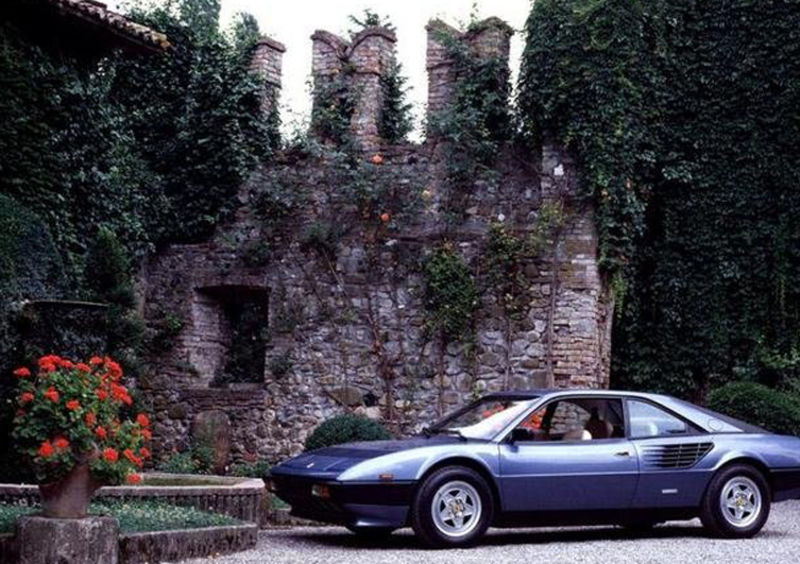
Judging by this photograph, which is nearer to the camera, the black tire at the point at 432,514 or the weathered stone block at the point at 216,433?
the black tire at the point at 432,514

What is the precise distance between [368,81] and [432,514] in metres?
8.89

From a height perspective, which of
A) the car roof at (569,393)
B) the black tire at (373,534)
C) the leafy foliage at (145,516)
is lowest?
the black tire at (373,534)

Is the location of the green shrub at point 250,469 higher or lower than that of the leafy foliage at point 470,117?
lower

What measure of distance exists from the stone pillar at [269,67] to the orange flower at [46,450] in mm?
10408

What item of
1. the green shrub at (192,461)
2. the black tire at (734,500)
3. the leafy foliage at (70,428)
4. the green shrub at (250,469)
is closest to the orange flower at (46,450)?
the leafy foliage at (70,428)

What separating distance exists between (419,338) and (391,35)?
4.33 meters

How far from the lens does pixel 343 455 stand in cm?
969

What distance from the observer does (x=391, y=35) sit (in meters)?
17.0

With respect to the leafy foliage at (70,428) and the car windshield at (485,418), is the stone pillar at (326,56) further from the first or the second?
the leafy foliage at (70,428)

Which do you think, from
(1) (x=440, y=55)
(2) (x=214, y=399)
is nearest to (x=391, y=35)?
(1) (x=440, y=55)

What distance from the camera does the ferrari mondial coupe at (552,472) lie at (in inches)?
361

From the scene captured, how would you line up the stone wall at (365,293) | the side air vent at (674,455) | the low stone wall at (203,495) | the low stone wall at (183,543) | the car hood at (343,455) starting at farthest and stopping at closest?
the stone wall at (365,293)
the side air vent at (674,455)
the low stone wall at (203,495)
the car hood at (343,455)
the low stone wall at (183,543)

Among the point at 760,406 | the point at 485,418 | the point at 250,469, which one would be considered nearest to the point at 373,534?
the point at 485,418

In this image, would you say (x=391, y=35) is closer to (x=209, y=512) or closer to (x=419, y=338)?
(x=419, y=338)
